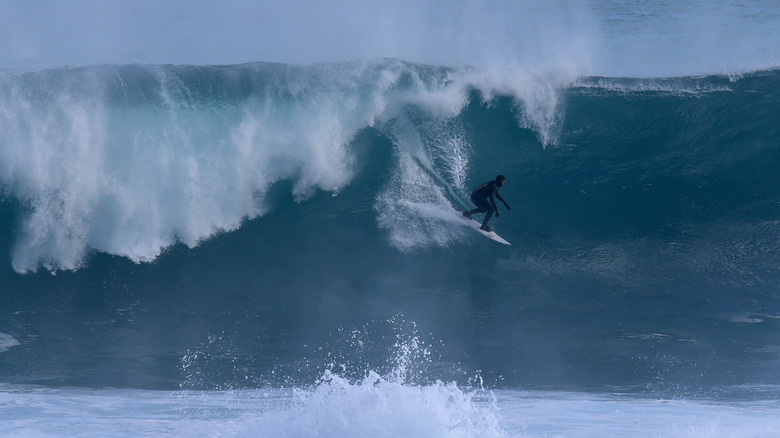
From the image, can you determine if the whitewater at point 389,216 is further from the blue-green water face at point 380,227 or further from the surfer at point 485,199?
the surfer at point 485,199

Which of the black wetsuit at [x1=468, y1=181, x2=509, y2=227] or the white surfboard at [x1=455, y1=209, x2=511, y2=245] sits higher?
the black wetsuit at [x1=468, y1=181, x2=509, y2=227]

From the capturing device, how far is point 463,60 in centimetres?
1105

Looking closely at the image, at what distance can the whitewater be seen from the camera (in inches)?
291

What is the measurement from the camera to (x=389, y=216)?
31.7 feet

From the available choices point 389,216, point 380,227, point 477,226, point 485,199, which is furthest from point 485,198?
point 380,227

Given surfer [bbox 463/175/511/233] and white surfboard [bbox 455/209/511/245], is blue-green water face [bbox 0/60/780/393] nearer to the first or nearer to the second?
white surfboard [bbox 455/209/511/245]

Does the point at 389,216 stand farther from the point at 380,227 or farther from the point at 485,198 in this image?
the point at 485,198

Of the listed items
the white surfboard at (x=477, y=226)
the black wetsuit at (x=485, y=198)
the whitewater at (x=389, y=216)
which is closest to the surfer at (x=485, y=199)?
the black wetsuit at (x=485, y=198)

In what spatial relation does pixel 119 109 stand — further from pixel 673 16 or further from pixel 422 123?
pixel 673 16

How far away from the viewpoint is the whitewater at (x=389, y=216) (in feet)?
24.2

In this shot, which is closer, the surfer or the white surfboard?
the surfer

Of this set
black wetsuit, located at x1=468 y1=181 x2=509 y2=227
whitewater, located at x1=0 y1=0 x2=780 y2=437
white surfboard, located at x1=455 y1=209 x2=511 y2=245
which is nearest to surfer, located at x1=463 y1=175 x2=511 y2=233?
black wetsuit, located at x1=468 y1=181 x2=509 y2=227

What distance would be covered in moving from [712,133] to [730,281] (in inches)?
110

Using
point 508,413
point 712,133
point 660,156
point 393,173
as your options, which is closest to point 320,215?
point 393,173
